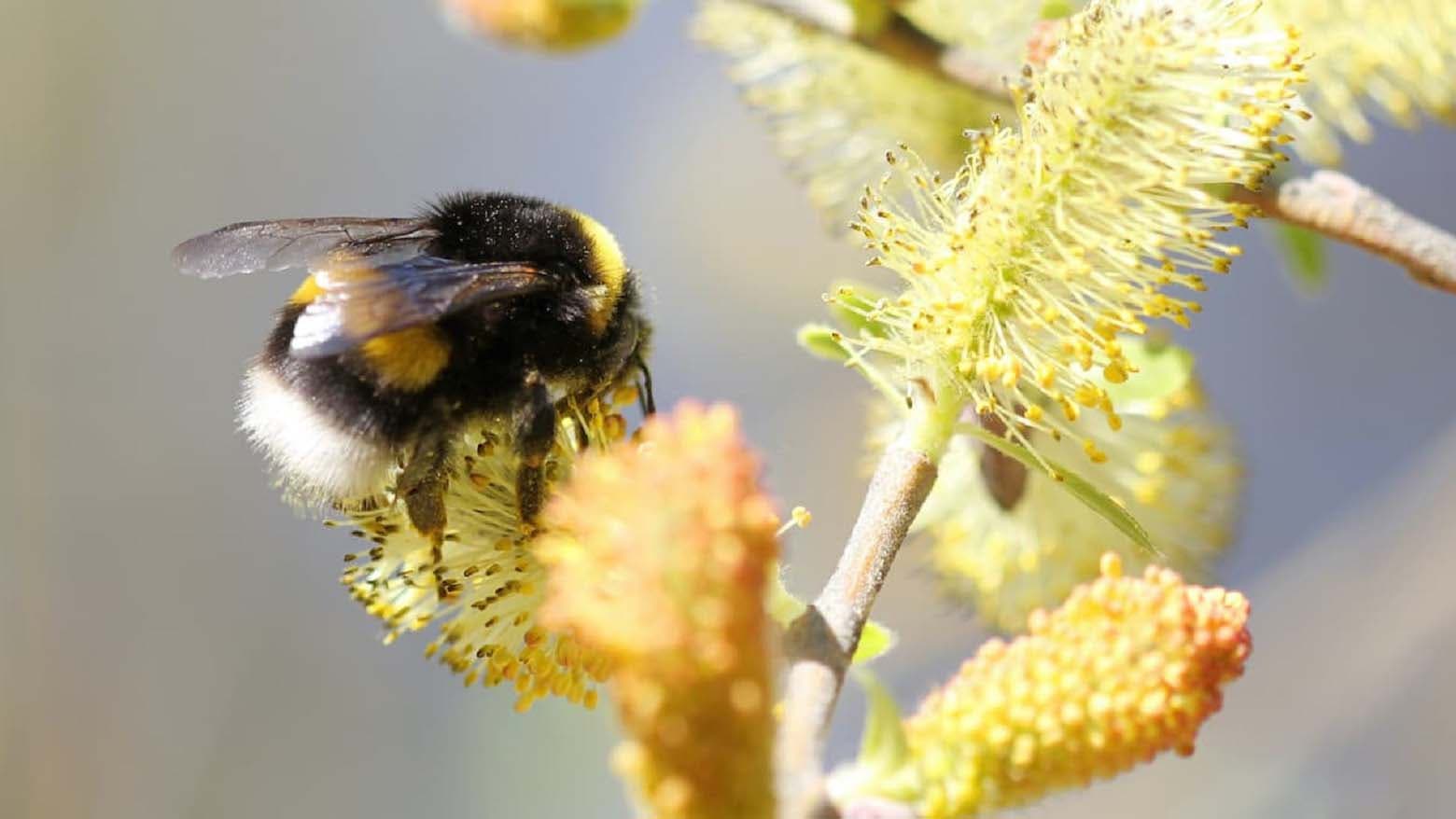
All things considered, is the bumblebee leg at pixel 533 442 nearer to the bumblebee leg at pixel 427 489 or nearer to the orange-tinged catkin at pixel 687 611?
the bumblebee leg at pixel 427 489

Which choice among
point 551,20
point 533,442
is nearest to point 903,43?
point 551,20

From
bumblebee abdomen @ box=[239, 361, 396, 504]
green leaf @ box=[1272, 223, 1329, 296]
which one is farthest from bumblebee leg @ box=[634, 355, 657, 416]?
green leaf @ box=[1272, 223, 1329, 296]

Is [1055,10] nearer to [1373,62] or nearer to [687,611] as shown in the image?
[1373,62]

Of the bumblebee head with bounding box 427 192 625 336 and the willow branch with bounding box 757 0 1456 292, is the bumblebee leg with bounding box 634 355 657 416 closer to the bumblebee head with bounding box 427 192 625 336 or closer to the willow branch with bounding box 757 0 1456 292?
the bumblebee head with bounding box 427 192 625 336

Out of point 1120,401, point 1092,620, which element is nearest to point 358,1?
point 1120,401

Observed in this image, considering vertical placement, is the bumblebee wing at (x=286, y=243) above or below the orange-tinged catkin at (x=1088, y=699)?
below

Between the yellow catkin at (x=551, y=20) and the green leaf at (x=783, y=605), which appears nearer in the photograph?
the green leaf at (x=783, y=605)

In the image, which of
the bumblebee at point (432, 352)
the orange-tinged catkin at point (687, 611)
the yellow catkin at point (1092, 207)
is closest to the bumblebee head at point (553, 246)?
the bumblebee at point (432, 352)

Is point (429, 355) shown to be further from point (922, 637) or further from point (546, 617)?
point (922, 637)
